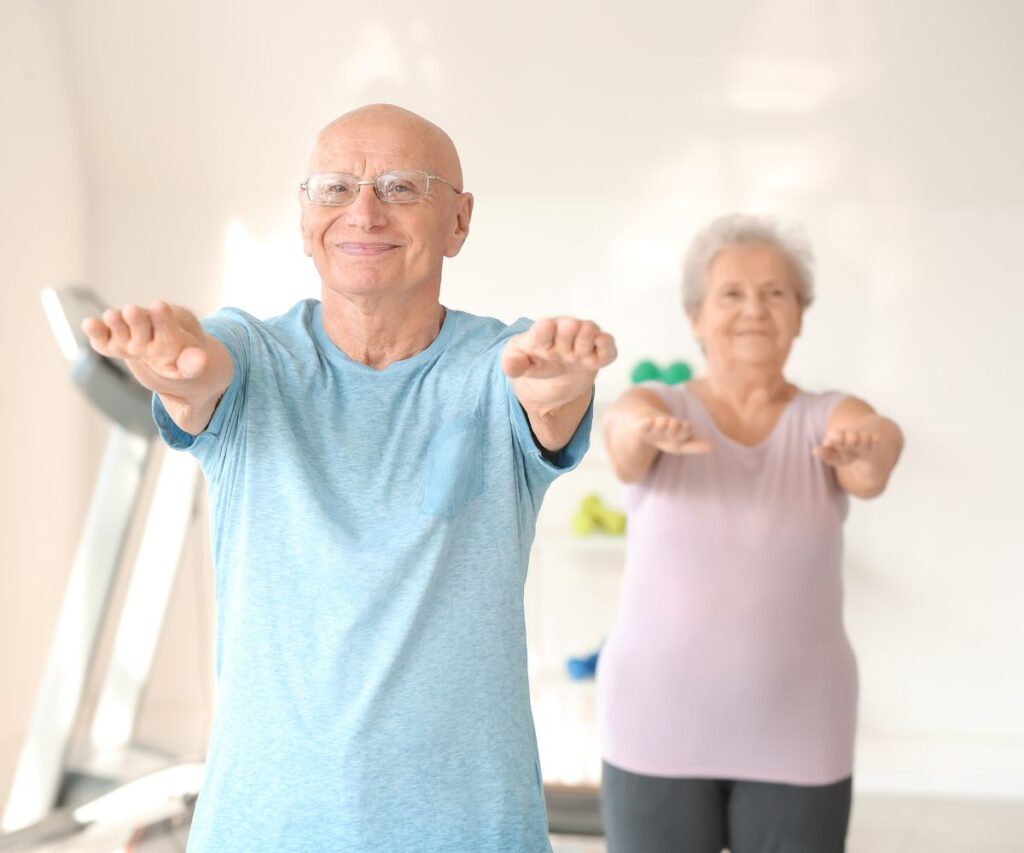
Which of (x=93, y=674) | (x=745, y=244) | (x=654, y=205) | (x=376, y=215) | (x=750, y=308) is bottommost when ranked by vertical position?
(x=93, y=674)

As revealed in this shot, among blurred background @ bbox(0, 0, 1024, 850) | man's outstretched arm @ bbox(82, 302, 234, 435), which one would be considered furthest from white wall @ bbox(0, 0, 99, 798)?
man's outstretched arm @ bbox(82, 302, 234, 435)

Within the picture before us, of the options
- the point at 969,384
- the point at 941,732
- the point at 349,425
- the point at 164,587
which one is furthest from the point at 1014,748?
the point at 349,425

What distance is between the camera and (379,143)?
127 centimetres

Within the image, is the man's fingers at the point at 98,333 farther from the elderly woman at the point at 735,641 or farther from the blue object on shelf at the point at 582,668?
the blue object on shelf at the point at 582,668

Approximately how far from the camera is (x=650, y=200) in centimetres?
458

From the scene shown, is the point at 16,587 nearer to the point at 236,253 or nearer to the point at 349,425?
the point at 236,253

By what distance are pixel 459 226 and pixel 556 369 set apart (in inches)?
10.9

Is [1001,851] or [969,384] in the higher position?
[969,384]

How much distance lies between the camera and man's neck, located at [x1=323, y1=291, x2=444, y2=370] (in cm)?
132

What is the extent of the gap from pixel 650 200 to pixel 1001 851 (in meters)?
2.41

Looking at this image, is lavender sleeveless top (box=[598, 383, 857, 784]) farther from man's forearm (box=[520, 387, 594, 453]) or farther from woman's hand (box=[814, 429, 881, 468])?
man's forearm (box=[520, 387, 594, 453])

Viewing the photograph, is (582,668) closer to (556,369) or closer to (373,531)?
(373,531)

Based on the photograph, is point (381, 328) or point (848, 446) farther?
point (848, 446)

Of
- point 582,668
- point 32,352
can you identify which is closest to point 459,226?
point 582,668
